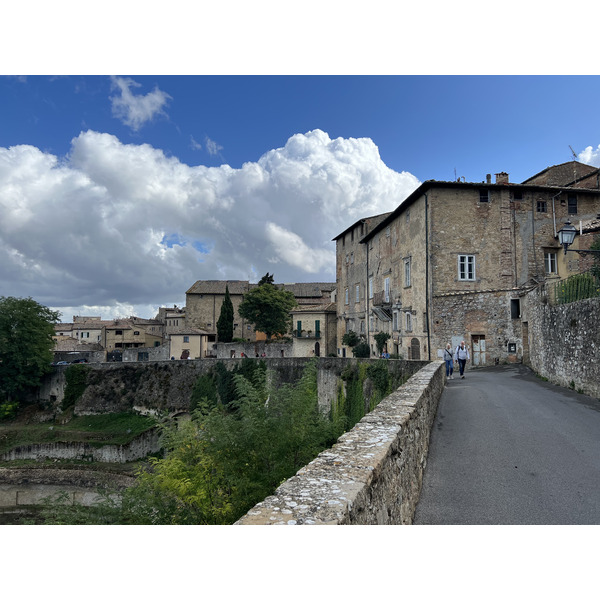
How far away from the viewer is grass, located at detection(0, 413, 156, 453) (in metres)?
35.3

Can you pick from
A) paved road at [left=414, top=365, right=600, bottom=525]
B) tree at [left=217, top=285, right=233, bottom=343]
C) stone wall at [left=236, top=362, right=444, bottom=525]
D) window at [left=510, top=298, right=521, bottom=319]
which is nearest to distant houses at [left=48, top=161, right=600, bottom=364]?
window at [left=510, top=298, right=521, bottom=319]

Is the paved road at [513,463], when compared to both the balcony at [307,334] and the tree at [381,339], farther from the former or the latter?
the balcony at [307,334]

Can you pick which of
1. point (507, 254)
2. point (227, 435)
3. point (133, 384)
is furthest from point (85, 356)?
point (227, 435)

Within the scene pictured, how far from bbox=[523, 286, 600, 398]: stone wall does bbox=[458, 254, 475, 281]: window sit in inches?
239

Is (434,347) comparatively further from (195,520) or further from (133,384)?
(133,384)

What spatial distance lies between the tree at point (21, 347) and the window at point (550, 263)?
154ft

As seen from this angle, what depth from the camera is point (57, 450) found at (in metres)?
34.0

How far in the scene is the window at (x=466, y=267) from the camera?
23703 mm

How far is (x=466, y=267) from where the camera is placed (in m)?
23.8

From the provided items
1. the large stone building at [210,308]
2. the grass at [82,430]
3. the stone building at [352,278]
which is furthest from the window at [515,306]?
the large stone building at [210,308]

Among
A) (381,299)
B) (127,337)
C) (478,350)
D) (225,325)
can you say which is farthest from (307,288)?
(478,350)

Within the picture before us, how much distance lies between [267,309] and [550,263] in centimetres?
3704

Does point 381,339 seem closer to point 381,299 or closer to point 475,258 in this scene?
point 381,299
